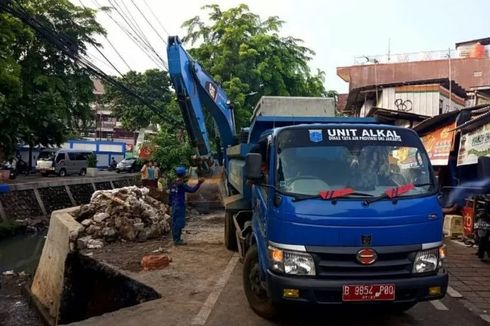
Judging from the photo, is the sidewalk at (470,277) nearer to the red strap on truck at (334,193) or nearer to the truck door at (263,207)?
the red strap on truck at (334,193)

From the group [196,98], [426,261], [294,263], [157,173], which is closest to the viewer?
[294,263]

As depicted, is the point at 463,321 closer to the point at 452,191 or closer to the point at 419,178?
the point at 419,178

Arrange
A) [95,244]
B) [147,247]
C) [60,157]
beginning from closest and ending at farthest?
[95,244]
[147,247]
[60,157]

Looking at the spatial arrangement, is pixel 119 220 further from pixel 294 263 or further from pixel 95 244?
pixel 294 263

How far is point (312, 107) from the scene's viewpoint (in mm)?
11227

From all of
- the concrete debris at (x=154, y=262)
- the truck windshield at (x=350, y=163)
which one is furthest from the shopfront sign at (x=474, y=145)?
the concrete debris at (x=154, y=262)

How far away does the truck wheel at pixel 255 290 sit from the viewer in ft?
18.3

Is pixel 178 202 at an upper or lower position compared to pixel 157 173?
upper

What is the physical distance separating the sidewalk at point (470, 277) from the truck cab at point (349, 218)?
82.5 inches

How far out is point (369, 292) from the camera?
4.57 meters

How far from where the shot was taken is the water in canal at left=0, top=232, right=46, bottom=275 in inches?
596

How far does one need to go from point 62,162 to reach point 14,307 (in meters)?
25.6

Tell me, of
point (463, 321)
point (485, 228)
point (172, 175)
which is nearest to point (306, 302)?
point (463, 321)

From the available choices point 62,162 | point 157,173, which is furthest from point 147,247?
point 62,162
